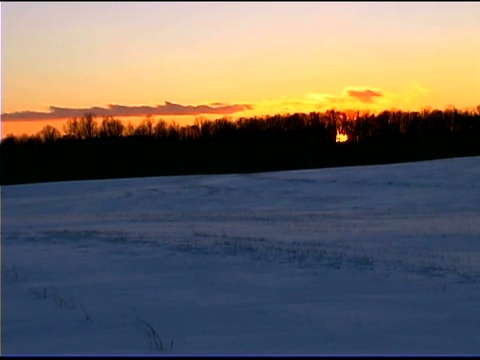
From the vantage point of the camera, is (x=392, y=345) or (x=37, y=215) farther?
(x=37, y=215)

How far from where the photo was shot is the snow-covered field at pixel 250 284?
331 inches

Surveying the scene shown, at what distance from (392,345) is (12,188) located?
151ft

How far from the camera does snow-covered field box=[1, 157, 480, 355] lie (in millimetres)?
8398

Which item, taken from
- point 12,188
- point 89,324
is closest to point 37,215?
point 12,188

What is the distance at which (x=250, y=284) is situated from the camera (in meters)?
12.4

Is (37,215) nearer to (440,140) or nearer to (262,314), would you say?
(262,314)

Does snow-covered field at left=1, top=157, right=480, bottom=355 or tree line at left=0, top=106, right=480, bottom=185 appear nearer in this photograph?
snow-covered field at left=1, top=157, right=480, bottom=355

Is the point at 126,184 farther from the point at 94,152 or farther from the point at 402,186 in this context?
the point at 94,152

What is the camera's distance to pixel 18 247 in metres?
18.9

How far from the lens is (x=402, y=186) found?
123 feet

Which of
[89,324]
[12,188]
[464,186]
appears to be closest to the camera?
[89,324]

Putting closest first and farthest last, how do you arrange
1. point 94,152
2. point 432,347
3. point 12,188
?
point 432,347 < point 12,188 < point 94,152

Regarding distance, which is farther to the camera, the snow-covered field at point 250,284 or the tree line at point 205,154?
the tree line at point 205,154

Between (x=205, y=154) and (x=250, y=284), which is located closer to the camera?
(x=250, y=284)
